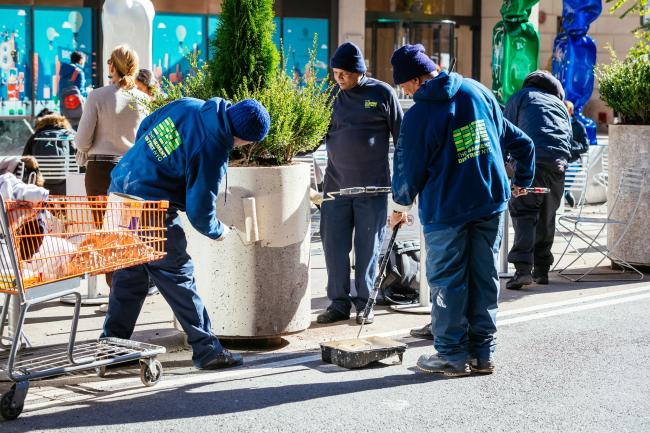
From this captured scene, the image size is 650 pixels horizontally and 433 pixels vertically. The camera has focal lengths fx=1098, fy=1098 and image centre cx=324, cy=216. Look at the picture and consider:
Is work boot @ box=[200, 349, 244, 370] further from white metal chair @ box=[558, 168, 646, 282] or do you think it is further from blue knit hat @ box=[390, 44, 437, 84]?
white metal chair @ box=[558, 168, 646, 282]

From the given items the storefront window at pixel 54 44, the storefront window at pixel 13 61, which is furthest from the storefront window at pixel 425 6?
the storefront window at pixel 13 61

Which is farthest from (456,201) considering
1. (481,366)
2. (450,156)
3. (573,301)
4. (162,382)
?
(573,301)

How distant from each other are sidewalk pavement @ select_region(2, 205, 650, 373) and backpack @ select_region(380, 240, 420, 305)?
0.53ft

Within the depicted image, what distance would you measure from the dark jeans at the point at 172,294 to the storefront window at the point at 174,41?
542 inches

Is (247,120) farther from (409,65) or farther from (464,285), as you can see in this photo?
(464,285)

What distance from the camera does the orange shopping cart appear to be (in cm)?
545

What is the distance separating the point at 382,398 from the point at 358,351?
646mm


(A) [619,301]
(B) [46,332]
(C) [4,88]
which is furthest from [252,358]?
(C) [4,88]

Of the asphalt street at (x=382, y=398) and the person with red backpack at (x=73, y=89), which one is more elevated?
the person with red backpack at (x=73, y=89)

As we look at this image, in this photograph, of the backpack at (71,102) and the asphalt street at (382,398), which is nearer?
the asphalt street at (382,398)

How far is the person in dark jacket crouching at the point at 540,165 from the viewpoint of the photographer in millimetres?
9469

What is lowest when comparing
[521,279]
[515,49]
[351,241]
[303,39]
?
[521,279]

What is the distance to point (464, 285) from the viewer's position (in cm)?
649

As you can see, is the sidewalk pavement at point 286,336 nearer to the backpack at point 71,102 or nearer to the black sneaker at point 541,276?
the black sneaker at point 541,276
